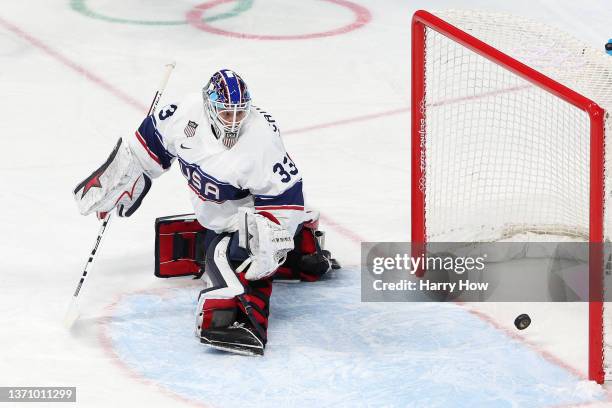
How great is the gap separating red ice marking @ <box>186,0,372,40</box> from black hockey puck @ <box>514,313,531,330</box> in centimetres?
325

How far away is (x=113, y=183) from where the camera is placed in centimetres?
421

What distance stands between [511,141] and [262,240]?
1184 mm

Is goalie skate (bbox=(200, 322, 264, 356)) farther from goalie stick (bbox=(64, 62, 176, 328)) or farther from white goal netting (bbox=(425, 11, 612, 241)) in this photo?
white goal netting (bbox=(425, 11, 612, 241))

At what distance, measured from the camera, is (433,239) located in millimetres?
4492

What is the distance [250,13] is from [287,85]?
1049 millimetres

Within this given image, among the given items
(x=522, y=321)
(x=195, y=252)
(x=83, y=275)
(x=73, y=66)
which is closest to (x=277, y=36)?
(x=73, y=66)

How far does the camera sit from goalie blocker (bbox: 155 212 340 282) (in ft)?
14.3

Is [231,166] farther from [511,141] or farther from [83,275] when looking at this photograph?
[511,141]

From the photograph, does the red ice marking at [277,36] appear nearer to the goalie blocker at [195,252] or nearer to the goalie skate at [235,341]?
the goalie blocker at [195,252]

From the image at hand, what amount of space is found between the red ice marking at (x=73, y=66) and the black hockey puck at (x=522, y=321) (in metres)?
2.52

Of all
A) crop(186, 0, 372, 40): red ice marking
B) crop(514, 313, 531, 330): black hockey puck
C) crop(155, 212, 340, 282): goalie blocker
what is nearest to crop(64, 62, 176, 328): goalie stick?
crop(155, 212, 340, 282): goalie blocker

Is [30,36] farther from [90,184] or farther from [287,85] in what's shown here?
[90,184]

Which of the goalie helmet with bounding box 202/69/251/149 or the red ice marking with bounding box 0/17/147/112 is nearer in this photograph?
the goalie helmet with bounding box 202/69/251/149

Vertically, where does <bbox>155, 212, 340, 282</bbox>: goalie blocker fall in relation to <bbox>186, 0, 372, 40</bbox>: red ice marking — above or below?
below
